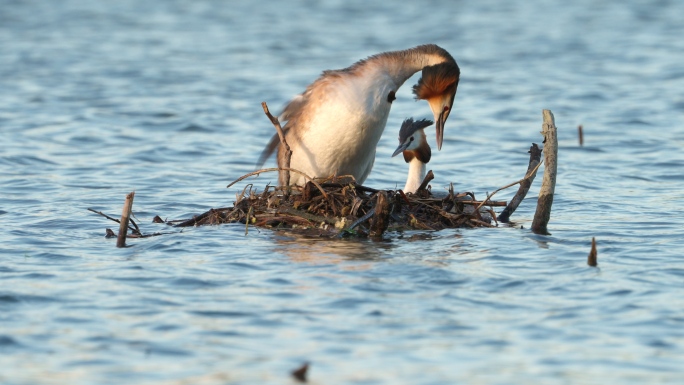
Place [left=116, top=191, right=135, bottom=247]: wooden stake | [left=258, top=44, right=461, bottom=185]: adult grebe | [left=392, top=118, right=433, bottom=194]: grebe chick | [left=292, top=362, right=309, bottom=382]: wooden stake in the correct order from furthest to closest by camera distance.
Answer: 1. [left=392, top=118, right=433, bottom=194]: grebe chick
2. [left=258, top=44, right=461, bottom=185]: adult grebe
3. [left=116, top=191, right=135, bottom=247]: wooden stake
4. [left=292, top=362, right=309, bottom=382]: wooden stake

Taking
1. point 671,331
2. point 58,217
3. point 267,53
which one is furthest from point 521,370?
point 267,53

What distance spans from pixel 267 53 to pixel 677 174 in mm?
11374

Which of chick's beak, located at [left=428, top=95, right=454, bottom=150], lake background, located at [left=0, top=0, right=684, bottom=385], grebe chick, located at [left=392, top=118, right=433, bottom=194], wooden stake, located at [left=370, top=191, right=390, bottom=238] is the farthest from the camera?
grebe chick, located at [left=392, top=118, right=433, bottom=194]

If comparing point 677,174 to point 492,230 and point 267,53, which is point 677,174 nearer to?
point 492,230

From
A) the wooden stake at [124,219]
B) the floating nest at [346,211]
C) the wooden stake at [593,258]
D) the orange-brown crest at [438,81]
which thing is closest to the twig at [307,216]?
the floating nest at [346,211]

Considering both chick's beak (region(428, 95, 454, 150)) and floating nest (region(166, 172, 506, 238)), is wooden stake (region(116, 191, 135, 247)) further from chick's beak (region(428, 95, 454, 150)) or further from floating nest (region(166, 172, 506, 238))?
chick's beak (region(428, 95, 454, 150))

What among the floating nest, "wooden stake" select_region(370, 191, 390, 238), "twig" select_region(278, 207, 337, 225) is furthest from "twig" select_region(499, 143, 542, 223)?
"twig" select_region(278, 207, 337, 225)

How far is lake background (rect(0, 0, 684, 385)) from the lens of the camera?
5.80 m

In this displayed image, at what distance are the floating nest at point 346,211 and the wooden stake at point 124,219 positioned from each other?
0.92 meters

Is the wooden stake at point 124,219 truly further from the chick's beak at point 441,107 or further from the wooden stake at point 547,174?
the wooden stake at point 547,174

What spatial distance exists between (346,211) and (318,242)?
35 centimetres

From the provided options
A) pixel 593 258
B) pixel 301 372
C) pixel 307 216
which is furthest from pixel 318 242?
pixel 301 372

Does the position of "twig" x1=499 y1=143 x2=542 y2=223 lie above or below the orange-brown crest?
below

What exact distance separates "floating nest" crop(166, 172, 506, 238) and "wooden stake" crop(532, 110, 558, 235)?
31 centimetres
